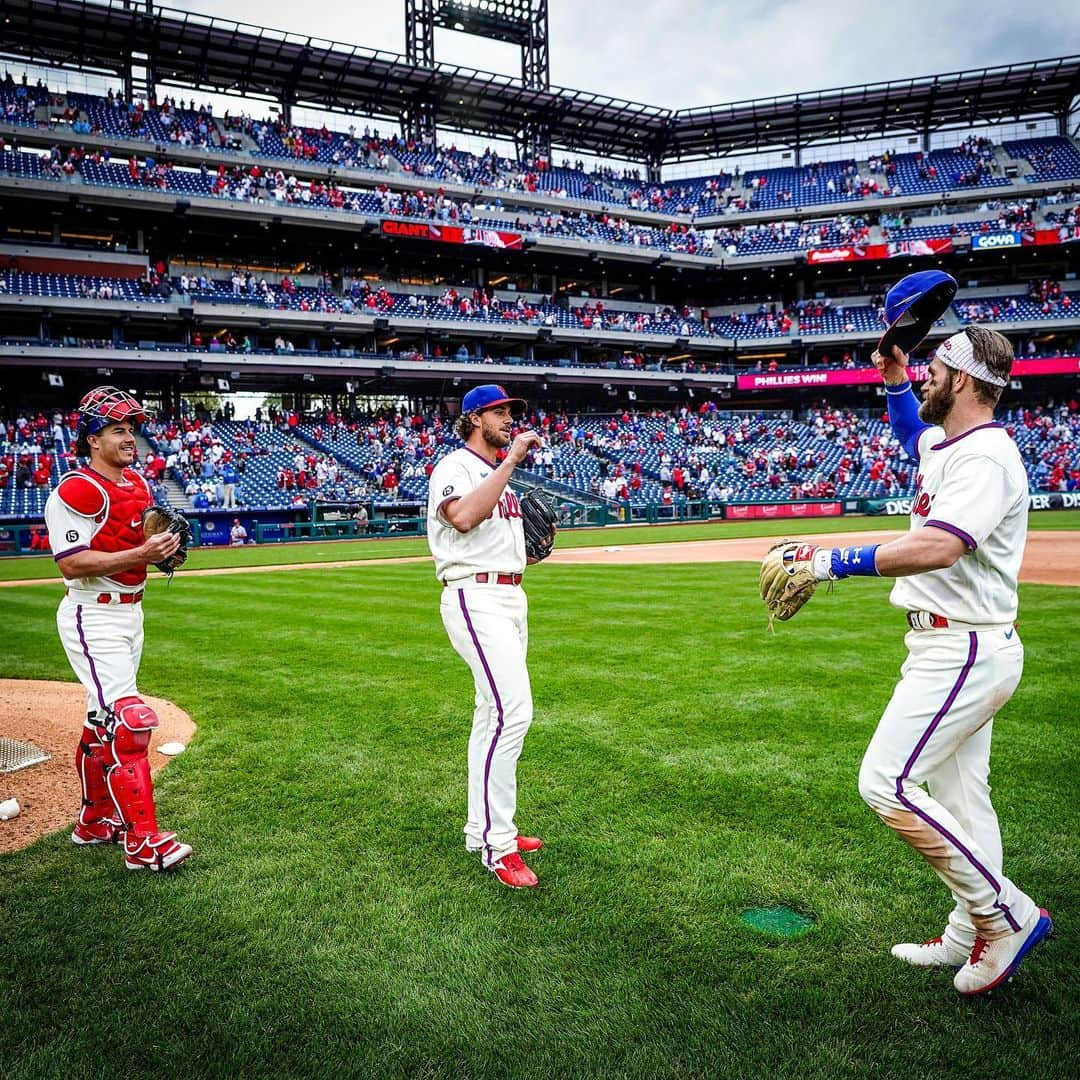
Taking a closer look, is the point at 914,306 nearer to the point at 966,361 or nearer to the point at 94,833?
the point at 966,361

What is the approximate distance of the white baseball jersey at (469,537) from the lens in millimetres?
3928

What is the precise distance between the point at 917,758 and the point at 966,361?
1.47 m

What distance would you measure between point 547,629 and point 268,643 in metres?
3.46

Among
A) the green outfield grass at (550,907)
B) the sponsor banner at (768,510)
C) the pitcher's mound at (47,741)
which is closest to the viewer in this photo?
the green outfield grass at (550,907)

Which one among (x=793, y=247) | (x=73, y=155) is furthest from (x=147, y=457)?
(x=793, y=247)

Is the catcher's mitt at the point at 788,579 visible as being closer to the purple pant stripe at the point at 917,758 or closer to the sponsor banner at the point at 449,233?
the purple pant stripe at the point at 917,758

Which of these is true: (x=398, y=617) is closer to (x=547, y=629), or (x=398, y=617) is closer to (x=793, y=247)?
(x=547, y=629)

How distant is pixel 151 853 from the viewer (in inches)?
156

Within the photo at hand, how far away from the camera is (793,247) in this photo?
48.5 metres

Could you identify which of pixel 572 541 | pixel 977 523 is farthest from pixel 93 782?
pixel 572 541

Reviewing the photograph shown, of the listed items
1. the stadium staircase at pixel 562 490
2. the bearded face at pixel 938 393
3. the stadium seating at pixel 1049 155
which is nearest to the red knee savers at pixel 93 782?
the bearded face at pixel 938 393

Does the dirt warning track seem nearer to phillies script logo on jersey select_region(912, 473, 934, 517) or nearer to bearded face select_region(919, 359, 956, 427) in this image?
phillies script logo on jersey select_region(912, 473, 934, 517)

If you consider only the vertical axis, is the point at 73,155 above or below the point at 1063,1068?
above

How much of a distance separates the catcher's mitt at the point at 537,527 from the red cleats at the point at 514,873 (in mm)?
1509
